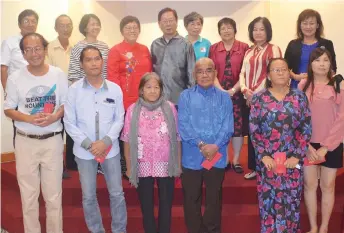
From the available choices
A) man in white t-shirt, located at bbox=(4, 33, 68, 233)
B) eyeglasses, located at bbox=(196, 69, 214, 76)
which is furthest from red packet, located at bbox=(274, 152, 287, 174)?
man in white t-shirt, located at bbox=(4, 33, 68, 233)

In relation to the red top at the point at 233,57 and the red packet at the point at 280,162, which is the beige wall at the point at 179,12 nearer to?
the red top at the point at 233,57

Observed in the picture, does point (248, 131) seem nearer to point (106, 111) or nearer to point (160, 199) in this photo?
point (160, 199)

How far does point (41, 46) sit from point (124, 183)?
1.57 metres

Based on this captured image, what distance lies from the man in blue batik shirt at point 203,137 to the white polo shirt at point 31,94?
1.02 metres

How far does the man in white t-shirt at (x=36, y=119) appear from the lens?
9.82 ft

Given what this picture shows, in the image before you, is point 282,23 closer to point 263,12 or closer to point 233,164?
point 263,12

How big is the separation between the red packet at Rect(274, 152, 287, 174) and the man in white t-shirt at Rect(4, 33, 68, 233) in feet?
5.52

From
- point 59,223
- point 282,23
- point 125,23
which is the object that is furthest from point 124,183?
point 282,23

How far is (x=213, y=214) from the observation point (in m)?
3.10

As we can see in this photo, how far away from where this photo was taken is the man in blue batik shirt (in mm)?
3018

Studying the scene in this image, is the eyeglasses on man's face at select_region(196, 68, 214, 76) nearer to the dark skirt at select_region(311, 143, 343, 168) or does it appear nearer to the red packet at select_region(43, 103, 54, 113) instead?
the dark skirt at select_region(311, 143, 343, 168)

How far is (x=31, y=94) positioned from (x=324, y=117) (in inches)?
89.6

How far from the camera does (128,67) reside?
3559mm

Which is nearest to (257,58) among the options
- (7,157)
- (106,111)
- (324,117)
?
(324,117)
